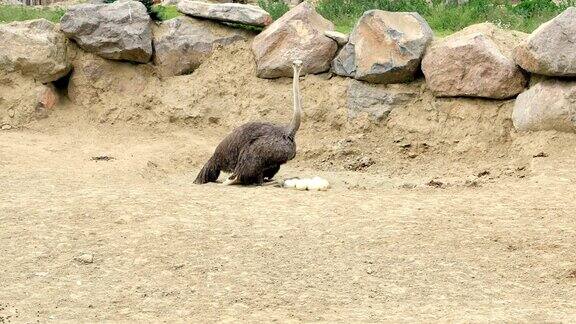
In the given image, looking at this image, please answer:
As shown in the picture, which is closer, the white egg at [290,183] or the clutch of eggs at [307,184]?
the clutch of eggs at [307,184]

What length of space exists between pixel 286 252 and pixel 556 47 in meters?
4.88

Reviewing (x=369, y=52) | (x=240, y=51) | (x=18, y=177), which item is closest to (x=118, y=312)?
(x=18, y=177)

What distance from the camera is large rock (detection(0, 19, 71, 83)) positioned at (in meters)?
12.8

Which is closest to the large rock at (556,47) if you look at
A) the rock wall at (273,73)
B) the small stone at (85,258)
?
the rock wall at (273,73)

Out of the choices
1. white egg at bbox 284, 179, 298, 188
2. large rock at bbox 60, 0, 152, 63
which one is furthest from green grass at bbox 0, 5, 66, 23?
white egg at bbox 284, 179, 298, 188

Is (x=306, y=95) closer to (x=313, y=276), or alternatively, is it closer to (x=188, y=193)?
(x=188, y=193)

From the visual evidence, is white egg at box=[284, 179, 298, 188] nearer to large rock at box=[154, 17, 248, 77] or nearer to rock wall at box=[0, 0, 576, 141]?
rock wall at box=[0, 0, 576, 141]

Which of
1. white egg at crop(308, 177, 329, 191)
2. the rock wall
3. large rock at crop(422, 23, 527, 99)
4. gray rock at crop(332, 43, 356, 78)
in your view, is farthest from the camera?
gray rock at crop(332, 43, 356, 78)

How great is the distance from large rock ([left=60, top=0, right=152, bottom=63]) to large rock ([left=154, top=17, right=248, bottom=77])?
207mm

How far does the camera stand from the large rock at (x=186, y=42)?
13.1 metres

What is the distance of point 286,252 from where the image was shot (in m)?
7.01

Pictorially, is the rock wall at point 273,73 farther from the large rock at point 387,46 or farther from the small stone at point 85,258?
the small stone at point 85,258

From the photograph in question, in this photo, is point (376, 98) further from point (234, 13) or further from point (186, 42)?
point (186, 42)

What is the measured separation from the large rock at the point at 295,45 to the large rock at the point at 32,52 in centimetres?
263
